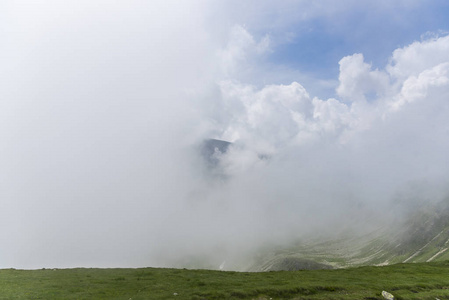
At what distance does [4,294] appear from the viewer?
4544cm

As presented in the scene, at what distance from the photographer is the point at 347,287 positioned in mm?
51844

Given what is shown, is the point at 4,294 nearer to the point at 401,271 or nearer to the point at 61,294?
the point at 61,294

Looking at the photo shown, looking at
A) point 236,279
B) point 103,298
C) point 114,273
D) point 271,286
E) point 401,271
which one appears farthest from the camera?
point 401,271

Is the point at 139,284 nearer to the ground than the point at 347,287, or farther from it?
farther from it

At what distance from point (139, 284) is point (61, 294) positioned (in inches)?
483

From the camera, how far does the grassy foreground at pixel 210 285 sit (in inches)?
1811

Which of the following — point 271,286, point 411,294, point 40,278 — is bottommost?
point 411,294

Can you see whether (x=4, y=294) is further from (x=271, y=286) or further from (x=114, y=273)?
(x=271, y=286)

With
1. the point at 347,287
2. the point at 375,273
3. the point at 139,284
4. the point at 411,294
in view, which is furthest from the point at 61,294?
the point at 375,273

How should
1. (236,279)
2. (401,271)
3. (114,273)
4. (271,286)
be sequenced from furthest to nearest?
(401,271) → (114,273) → (236,279) → (271,286)

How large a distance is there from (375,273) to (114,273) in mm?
56772

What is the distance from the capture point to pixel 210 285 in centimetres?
5094

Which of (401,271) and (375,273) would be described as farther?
(401,271)

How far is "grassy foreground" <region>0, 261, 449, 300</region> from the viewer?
151 feet
